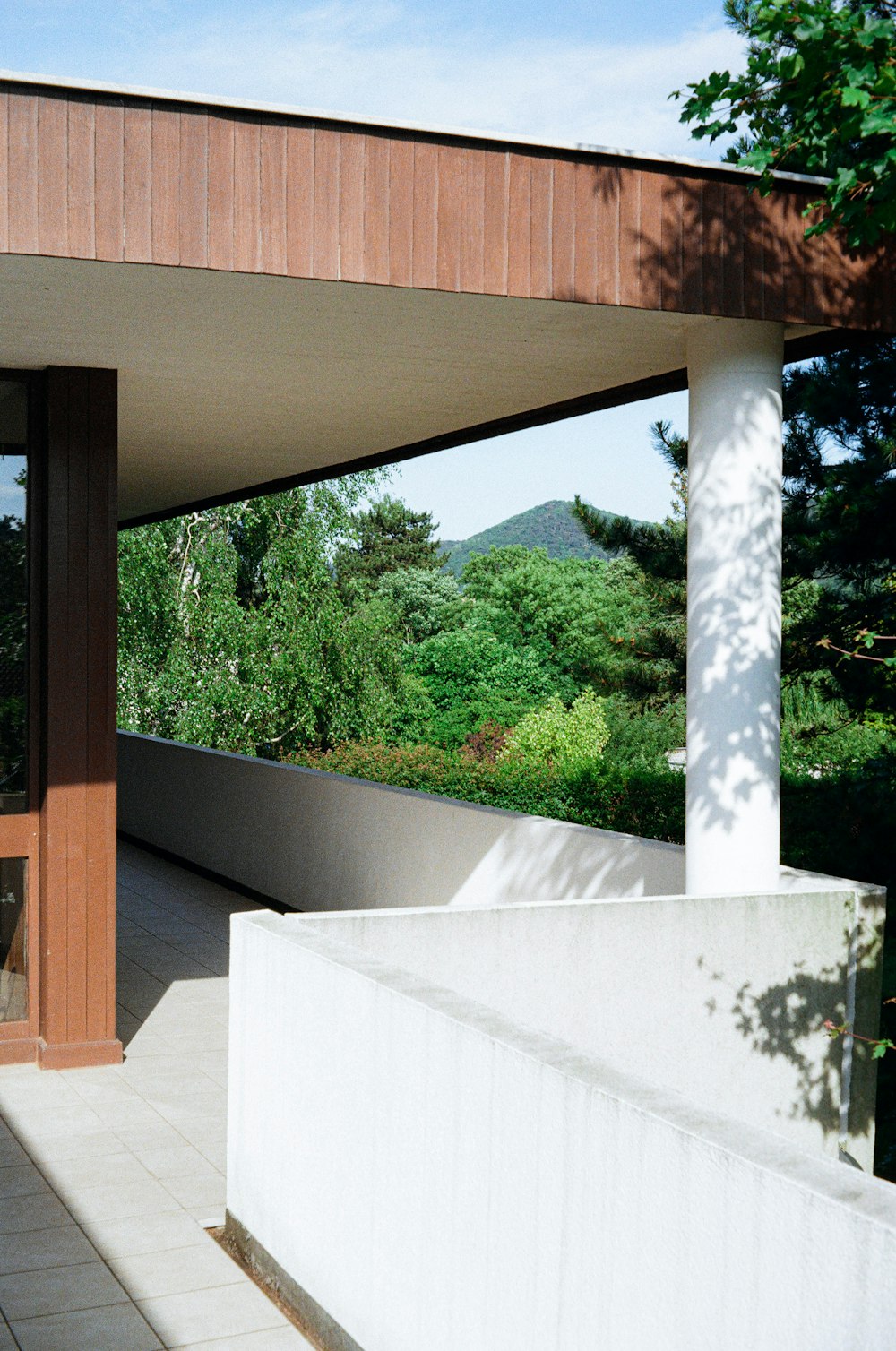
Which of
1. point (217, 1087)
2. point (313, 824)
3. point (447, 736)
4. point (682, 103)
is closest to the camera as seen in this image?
point (682, 103)

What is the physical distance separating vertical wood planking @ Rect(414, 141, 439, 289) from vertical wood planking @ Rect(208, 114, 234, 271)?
0.64m

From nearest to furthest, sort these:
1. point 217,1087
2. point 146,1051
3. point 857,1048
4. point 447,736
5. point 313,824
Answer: point 857,1048 < point 217,1087 < point 146,1051 < point 313,824 < point 447,736

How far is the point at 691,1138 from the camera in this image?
7.60 feet

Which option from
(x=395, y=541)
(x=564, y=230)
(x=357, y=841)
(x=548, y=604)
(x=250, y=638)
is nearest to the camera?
(x=564, y=230)

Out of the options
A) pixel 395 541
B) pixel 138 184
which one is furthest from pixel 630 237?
pixel 395 541

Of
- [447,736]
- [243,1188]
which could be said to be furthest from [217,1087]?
[447,736]

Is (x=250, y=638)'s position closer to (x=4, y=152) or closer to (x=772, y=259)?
(x=772, y=259)

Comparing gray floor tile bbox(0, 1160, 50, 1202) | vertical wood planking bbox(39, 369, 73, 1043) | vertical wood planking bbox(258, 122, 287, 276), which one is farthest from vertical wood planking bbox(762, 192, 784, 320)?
gray floor tile bbox(0, 1160, 50, 1202)

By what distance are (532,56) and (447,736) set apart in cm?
2906

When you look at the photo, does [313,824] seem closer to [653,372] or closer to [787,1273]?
[653,372]

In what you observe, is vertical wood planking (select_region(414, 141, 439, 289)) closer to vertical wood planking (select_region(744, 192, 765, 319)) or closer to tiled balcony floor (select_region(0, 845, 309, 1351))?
vertical wood planking (select_region(744, 192, 765, 319))

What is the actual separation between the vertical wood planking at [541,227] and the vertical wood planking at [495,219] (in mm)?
102

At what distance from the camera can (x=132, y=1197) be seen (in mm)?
4523

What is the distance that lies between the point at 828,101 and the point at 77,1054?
186 inches
